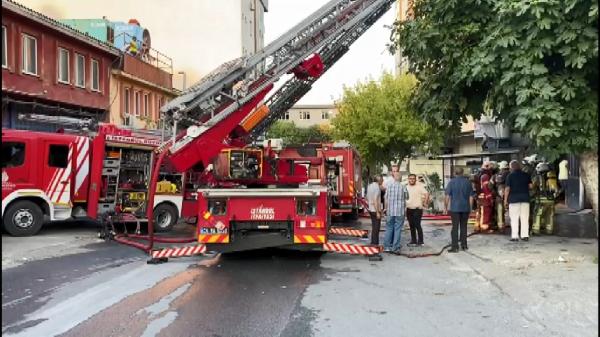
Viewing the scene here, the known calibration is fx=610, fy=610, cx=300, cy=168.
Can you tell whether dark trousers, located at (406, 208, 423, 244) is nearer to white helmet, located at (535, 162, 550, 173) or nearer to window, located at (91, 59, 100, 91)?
white helmet, located at (535, 162, 550, 173)

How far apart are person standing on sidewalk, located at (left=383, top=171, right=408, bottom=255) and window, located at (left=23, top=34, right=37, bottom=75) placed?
1483 cm

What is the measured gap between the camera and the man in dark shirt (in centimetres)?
1268

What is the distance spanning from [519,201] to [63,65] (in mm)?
18462

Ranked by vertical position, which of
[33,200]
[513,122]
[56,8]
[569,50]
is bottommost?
[33,200]

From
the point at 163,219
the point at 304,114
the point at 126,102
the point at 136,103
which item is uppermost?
the point at 304,114

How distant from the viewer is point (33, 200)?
14.8 metres

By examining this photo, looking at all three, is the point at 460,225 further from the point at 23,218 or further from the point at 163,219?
the point at 23,218

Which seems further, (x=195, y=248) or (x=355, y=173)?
(x=355, y=173)

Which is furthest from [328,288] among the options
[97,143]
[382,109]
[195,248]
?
[382,109]

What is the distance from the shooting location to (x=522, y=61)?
28.7 feet

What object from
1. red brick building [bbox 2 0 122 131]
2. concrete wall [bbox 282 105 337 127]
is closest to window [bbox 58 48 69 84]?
red brick building [bbox 2 0 122 131]

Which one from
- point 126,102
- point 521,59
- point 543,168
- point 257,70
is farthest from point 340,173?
point 126,102

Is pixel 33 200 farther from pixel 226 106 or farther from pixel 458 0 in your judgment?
pixel 458 0

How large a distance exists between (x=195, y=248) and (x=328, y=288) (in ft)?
11.4
